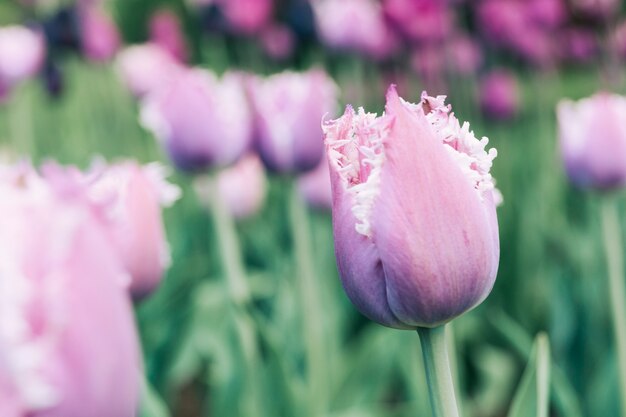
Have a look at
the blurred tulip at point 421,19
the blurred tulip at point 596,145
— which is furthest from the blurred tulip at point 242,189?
the blurred tulip at point 596,145

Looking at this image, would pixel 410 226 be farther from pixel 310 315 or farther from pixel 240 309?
pixel 310 315

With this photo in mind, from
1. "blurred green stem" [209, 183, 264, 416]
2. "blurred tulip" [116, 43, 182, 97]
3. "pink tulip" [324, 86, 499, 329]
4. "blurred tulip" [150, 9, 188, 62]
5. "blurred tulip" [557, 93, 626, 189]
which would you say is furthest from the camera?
"blurred tulip" [150, 9, 188, 62]

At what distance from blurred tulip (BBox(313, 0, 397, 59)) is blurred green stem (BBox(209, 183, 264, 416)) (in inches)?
44.9

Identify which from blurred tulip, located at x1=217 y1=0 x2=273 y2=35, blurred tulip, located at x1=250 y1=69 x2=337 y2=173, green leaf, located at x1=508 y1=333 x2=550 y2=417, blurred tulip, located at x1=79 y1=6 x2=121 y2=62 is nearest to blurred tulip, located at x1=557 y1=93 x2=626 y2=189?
blurred tulip, located at x1=250 y1=69 x2=337 y2=173

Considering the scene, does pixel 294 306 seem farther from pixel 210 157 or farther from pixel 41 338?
pixel 41 338

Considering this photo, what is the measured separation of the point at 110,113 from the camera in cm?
432

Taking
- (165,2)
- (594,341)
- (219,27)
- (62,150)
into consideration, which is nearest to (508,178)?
(594,341)

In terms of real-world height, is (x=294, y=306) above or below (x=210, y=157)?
below

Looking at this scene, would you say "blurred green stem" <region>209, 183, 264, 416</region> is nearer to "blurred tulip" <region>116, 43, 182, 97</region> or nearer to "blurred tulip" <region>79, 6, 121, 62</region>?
"blurred tulip" <region>116, 43, 182, 97</region>

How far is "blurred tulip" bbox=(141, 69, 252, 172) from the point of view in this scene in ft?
4.36

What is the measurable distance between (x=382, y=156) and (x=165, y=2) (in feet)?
30.1

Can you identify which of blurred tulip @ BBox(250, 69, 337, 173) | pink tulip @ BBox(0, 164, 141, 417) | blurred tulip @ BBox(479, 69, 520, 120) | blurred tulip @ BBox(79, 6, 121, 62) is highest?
blurred tulip @ BBox(79, 6, 121, 62)

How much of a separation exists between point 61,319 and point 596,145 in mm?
1138

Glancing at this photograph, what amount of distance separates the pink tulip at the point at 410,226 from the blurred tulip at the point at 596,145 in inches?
36.6
